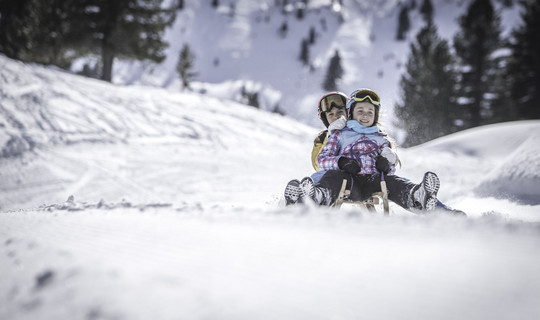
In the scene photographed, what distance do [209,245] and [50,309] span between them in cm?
39

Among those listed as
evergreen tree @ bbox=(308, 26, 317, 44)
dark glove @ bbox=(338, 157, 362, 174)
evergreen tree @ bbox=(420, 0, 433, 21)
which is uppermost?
evergreen tree @ bbox=(420, 0, 433, 21)

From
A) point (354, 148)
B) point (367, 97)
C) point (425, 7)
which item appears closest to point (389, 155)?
point (354, 148)

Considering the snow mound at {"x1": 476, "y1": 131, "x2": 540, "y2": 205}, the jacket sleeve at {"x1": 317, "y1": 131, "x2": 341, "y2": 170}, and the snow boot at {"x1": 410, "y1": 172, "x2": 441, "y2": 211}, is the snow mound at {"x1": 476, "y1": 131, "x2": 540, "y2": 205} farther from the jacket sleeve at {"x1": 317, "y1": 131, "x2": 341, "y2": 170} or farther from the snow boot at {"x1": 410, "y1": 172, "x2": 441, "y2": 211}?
the jacket sleeve at {"x1": 317, "y1": 131, "x2": 341, "y2": 170}

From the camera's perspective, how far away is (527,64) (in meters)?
17.1

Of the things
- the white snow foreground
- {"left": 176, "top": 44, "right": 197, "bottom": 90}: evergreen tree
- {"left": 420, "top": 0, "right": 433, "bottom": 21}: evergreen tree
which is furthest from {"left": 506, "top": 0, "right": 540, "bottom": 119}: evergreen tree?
{"left": 420, "top": 0, "right": 433, "bottom": 21}: evergreen tree

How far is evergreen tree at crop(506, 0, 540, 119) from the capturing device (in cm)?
1675

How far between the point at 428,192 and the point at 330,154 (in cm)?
86

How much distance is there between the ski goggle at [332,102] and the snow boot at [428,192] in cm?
128

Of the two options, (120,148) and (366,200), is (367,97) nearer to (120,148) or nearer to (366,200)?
(366,200)

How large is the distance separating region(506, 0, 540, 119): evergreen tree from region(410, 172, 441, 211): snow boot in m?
20.8

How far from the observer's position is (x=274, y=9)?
72812 millimetres

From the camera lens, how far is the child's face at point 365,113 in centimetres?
264

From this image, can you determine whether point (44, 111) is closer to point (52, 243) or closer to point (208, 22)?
point (52, 243)

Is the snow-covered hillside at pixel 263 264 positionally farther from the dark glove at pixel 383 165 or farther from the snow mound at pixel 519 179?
the dark glove at pixel 383 165
